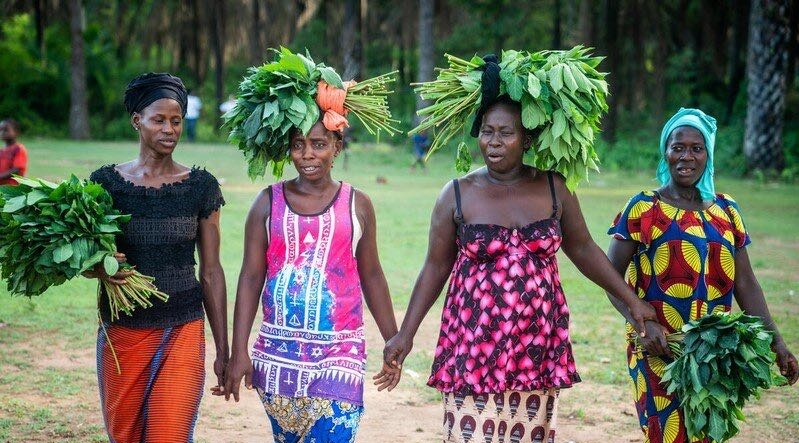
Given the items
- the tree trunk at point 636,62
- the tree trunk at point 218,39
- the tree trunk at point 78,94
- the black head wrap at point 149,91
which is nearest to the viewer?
the black head wrap at point 149,91

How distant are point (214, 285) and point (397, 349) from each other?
0.87m

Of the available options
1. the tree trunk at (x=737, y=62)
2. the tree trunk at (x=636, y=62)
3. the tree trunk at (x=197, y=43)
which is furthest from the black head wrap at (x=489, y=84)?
the tree trunk at (x=197, y=43)

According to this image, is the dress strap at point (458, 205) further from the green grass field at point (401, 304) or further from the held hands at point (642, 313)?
the green grass field at point (401, 304)

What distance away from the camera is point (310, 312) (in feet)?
14.0

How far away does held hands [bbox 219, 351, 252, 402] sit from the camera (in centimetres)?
432

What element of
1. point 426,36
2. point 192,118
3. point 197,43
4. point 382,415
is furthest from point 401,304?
point 197,43

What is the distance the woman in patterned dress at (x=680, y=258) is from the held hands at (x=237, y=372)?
1694 millimetres

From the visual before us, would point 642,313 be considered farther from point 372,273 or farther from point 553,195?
point 372,273

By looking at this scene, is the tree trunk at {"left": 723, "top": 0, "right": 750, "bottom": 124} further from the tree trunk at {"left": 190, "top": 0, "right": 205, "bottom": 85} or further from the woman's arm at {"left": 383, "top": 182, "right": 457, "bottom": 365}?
the woman's arm at {"left": 383, "top": 182, "right": 457, "bottom": 365}

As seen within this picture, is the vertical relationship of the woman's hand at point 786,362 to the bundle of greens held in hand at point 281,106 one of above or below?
below

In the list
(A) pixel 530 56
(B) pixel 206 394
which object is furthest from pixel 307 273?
(B) pixel 206 394

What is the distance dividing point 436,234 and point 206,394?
340 centimetres

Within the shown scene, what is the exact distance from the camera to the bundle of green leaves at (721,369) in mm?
4266

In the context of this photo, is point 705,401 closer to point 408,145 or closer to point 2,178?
point 2,178
